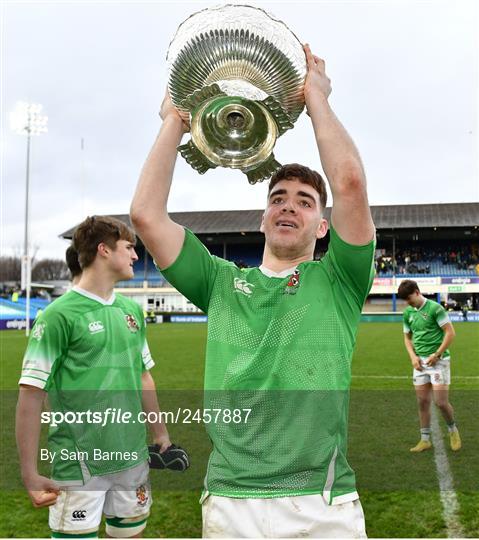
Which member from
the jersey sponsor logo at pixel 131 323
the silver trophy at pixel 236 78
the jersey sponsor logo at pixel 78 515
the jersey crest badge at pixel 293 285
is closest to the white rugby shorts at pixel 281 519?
the jersey crest badge at pixel 293 285

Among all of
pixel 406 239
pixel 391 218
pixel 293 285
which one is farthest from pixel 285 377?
pixel 406 239

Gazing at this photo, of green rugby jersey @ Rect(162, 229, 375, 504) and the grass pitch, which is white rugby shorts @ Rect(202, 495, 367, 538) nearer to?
green rugby jersey @ Rect(162, 229, 375, 504)

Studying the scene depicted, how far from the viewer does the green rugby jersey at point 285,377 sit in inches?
68.1

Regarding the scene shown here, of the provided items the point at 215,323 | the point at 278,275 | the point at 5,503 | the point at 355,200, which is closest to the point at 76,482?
the point at 215,323

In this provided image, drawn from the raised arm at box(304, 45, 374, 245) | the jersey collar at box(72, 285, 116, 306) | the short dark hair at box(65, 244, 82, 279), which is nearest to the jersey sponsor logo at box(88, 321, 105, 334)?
the jersey collar at box(72, 285, 116, 306)

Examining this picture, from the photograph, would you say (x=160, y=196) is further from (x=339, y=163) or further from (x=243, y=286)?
(x=339, y=163)

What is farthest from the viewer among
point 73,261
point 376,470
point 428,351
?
point 428,351

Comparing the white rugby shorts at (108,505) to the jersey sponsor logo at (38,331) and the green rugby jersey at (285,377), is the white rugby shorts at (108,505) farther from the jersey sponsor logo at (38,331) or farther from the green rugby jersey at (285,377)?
the green rugby jersey at (285,377)

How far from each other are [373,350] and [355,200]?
1519cm

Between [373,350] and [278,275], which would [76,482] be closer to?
[278,275]

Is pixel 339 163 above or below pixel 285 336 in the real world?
above

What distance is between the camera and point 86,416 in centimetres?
257

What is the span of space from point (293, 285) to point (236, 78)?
27.3 inches

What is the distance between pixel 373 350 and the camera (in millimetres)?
16266
